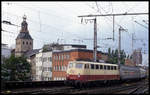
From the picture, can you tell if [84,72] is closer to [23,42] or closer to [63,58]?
[63,58]

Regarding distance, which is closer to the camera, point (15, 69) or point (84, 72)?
point (84, 72)

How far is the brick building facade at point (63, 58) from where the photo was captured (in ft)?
Answer: 258

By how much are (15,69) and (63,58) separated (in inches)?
812

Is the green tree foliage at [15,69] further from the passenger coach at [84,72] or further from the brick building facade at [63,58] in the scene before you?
the passenger coach at [84,72]

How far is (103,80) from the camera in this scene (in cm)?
3191

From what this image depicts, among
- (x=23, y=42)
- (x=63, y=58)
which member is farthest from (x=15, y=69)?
(x=23, y=42)

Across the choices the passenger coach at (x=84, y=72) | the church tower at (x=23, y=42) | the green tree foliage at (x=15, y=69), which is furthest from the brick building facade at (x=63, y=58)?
the church tower at (x=23, y=42)

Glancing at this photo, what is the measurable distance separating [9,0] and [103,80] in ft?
52.2

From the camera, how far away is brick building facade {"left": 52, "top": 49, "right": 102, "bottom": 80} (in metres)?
78.5

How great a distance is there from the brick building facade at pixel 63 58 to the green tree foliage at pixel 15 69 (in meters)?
15.7

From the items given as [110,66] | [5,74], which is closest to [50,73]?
[5,74]

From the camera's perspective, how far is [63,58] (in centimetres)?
8212

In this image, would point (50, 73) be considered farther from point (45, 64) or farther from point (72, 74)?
point (72, 74)

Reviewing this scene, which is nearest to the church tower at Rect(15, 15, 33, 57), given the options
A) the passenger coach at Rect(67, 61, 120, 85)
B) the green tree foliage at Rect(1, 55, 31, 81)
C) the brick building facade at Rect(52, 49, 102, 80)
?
the brick building facade at Rect(52, 49, 102, 80)
